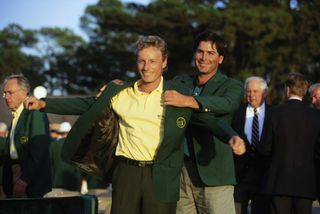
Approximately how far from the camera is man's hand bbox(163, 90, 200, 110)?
4551 mm

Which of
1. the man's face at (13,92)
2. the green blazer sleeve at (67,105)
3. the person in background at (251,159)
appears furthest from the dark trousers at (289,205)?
the green blazer sleeve at (67,105)

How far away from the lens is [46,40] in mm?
73500

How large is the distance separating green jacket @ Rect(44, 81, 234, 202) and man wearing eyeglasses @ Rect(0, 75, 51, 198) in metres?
1.61

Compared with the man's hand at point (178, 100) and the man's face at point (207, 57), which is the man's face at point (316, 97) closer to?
the man's face at point (207, 57)

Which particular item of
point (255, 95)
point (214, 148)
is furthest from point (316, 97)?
point (214, 148)

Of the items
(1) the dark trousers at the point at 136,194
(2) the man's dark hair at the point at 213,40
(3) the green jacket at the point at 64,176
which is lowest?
(3) the green jacket at the point at 64,176

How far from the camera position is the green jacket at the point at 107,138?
15.0 feet

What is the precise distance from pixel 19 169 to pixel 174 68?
29322 millimetres

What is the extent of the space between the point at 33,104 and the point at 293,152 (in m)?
3.18

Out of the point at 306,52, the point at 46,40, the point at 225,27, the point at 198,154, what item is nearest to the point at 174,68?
the point at 225,27

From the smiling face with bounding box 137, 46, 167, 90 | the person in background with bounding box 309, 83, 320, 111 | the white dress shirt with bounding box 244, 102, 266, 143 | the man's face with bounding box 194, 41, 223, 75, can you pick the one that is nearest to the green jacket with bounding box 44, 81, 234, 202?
the smiling face with bounding box 137, 46, 167, 90

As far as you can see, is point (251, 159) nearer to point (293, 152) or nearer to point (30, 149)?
point (293, 152)

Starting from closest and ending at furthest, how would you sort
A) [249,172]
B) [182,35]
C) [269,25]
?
[249,172] → [269,25] → [182,35]

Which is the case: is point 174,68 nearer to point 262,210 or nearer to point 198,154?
point 262,210
